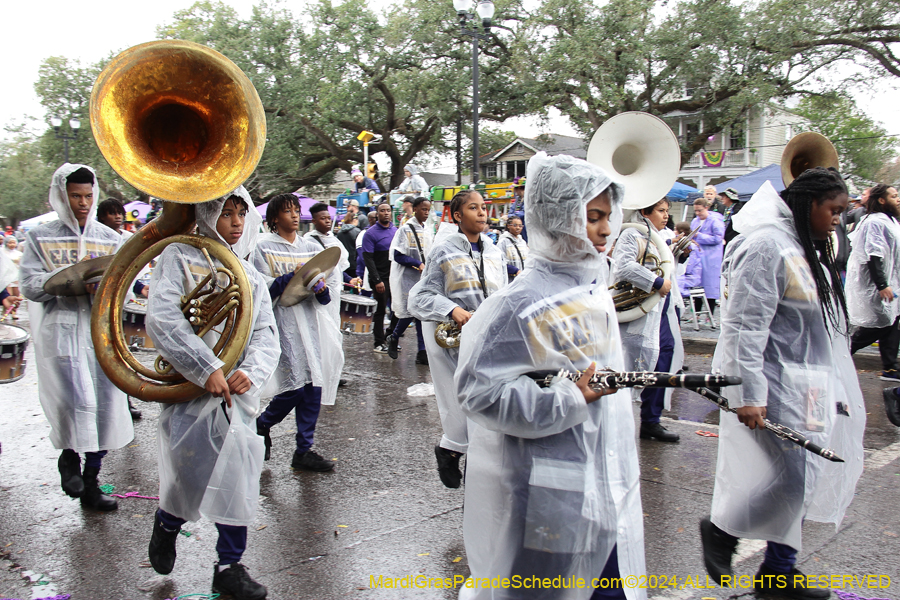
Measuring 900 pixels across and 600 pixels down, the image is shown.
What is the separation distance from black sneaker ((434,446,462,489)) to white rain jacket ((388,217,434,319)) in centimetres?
406

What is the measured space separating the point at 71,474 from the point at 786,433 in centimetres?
394

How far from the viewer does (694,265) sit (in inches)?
420

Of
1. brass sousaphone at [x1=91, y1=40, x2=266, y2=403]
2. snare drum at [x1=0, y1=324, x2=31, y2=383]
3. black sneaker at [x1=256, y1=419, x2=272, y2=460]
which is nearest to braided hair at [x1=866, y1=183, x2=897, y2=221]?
black sneaker at [x1=256, y1=419, x2=272, y2=460]

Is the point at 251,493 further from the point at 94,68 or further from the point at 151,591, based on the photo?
the point at 94,68

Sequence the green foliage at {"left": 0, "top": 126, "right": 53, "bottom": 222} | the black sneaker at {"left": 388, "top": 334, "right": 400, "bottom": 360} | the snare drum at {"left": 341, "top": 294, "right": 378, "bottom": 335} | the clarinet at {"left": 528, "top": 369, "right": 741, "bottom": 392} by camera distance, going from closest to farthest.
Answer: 1. the clarinet at {"left": 528, "top": 369, "right": 741, "bottom": 392}
2. the snare drum at {"left": 341, "top": 294, "right": 378, "bottom": 335}
3. the black sneaker at {"left": 388, "top": 334, "right": 400, "bottom": 360}
4. the green foliage at {"left": 0, "top": 126, "right": 53, "bottom": 222}

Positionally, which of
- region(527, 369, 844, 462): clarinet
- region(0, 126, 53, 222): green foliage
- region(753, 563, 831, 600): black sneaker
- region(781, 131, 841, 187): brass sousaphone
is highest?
region(0, 126, 53, 222): green foliage

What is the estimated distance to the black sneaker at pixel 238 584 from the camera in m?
3.02

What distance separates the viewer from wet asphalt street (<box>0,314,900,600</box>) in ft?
10.7

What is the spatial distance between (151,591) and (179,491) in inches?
20.3

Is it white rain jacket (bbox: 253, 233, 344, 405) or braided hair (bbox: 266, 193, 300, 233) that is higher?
braided hair (bbox: 266, 193, 300, 233)

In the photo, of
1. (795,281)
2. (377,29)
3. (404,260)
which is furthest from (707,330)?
(377,29)

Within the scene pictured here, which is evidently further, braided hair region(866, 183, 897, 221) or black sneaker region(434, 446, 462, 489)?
braided hair region(866, 183, 897, 221)

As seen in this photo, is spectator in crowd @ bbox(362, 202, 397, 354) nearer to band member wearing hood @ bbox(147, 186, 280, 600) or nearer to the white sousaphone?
the white sousaphone

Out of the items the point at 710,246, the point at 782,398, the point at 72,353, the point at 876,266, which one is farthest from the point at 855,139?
the point at 72,353
